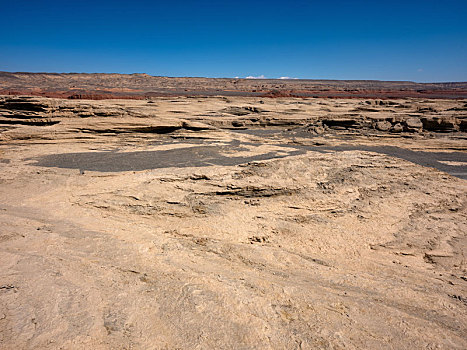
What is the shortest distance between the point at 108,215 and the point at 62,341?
256cm

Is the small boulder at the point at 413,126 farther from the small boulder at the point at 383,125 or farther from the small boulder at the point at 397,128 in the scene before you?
the small boulder at the point at 383,125

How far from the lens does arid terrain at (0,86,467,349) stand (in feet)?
7.00

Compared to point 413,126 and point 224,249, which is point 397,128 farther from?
point 224,249

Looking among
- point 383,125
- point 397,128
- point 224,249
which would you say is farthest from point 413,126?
point 224,249

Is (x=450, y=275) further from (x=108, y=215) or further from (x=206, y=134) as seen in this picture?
(x=206, y=134)

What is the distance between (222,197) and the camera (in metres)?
5.02

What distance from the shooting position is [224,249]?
3.60 metres

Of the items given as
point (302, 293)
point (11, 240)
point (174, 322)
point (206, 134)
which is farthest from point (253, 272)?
point (206, 134)

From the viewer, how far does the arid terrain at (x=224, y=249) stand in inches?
84.0

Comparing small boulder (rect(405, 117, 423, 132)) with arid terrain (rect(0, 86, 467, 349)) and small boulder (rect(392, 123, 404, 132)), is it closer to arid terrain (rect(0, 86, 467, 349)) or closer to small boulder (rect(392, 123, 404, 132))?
small boulder (rect(392, 123, 404, 132))

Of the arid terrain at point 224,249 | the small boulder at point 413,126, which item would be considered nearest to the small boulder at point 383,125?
the small boulder at point 413,126

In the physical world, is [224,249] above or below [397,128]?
below

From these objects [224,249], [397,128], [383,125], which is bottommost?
[224,249]

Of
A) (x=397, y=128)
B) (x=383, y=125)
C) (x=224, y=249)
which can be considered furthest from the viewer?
(x=383, y=125)
